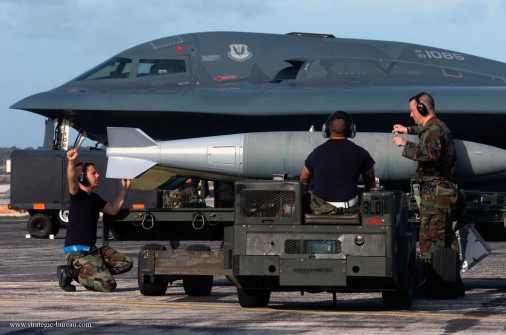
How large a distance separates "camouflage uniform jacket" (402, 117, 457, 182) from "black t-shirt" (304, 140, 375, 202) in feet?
5.40

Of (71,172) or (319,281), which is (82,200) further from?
(319,281)

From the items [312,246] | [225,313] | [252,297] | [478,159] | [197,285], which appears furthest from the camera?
[478,159]

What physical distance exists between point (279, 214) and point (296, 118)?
43.4 ft

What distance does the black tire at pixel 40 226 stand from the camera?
2455 cm

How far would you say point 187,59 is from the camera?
23844mm

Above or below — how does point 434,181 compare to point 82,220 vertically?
above

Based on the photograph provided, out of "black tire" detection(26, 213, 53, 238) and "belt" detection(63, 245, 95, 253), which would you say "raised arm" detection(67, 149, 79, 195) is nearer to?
"belt" detection(63, 245, 95, 253)

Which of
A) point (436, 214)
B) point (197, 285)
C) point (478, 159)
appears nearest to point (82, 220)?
point (197, 285)

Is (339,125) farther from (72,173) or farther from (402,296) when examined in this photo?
(72,173)

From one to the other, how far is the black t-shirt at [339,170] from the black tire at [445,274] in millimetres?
1920

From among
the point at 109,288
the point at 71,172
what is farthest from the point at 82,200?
the point at 109,288

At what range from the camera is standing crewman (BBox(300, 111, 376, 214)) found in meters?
8.60

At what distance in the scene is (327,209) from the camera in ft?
28.2

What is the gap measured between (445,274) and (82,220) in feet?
13.5
